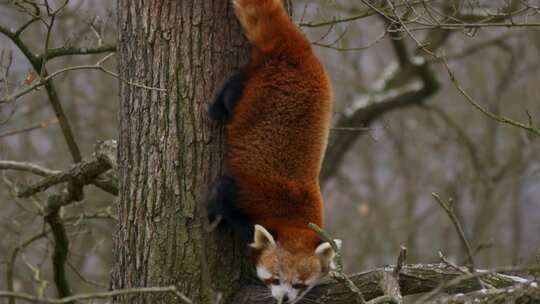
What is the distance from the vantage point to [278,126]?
4359 millimetres

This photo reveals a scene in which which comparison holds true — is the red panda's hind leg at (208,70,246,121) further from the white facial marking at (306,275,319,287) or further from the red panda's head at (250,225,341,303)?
the white facial marking at (306,275,319,287)

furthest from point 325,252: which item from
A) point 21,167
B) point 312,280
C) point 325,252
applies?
point 21,167

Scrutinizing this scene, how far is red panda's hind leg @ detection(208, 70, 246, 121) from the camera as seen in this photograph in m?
4.15

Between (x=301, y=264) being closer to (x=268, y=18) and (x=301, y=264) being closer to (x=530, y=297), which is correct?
(x=268, y=18)

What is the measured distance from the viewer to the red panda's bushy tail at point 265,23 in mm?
4234

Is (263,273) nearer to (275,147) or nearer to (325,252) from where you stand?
(325,252)

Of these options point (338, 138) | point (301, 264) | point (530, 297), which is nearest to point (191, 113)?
point (301, 264)

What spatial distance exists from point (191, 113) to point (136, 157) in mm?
373

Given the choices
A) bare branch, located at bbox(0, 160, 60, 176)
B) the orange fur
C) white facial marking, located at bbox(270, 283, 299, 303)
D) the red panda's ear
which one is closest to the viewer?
white facial marking, located at bbox(270, 283, 299, 303)

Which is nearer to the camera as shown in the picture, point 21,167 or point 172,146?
point 172,146

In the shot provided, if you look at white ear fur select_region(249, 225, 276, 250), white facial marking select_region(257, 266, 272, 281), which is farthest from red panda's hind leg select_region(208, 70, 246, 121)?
white facial marking select_region(257, 266, 272, 281)

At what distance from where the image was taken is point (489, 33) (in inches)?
524

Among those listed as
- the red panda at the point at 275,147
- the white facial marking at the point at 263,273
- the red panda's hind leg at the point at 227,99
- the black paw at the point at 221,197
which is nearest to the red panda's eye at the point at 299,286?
the red panda at the point at 275,147

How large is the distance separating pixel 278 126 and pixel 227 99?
1.21 ft
